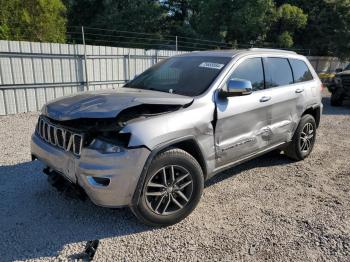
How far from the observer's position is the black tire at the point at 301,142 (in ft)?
16.8

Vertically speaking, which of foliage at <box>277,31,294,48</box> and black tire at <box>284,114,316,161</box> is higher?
foliage at <box>277,31,294,48</box>

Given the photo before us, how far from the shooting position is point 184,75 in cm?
→ 412

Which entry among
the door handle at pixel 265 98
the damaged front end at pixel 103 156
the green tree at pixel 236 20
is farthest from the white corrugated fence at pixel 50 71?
the green tree at pixel 236 20

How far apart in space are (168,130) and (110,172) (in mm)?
669

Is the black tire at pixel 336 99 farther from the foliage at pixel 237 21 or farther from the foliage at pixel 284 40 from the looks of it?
the foliage at pixel 284 40

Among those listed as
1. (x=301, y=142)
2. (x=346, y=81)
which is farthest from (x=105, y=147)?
(x=346, y=81)

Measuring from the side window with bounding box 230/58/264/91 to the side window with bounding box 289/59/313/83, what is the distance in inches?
39.2

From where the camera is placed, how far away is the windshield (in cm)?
381

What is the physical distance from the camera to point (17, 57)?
849 cm

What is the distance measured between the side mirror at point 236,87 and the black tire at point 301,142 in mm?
1871

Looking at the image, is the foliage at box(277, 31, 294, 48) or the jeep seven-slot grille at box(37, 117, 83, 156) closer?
the jeep seven-slot grille at box(37, 117, 83, 156)

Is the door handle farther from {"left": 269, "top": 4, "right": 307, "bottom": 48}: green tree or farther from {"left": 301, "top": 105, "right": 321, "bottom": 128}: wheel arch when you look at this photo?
{"left": 269, "top": 4, "right": 307, "bottom": 48}: green tree

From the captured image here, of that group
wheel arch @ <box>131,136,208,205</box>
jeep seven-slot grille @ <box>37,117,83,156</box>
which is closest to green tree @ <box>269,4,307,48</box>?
wheel arch @ <box>131,136,208,205</box>

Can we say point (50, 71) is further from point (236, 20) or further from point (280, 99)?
point (236, 20)
